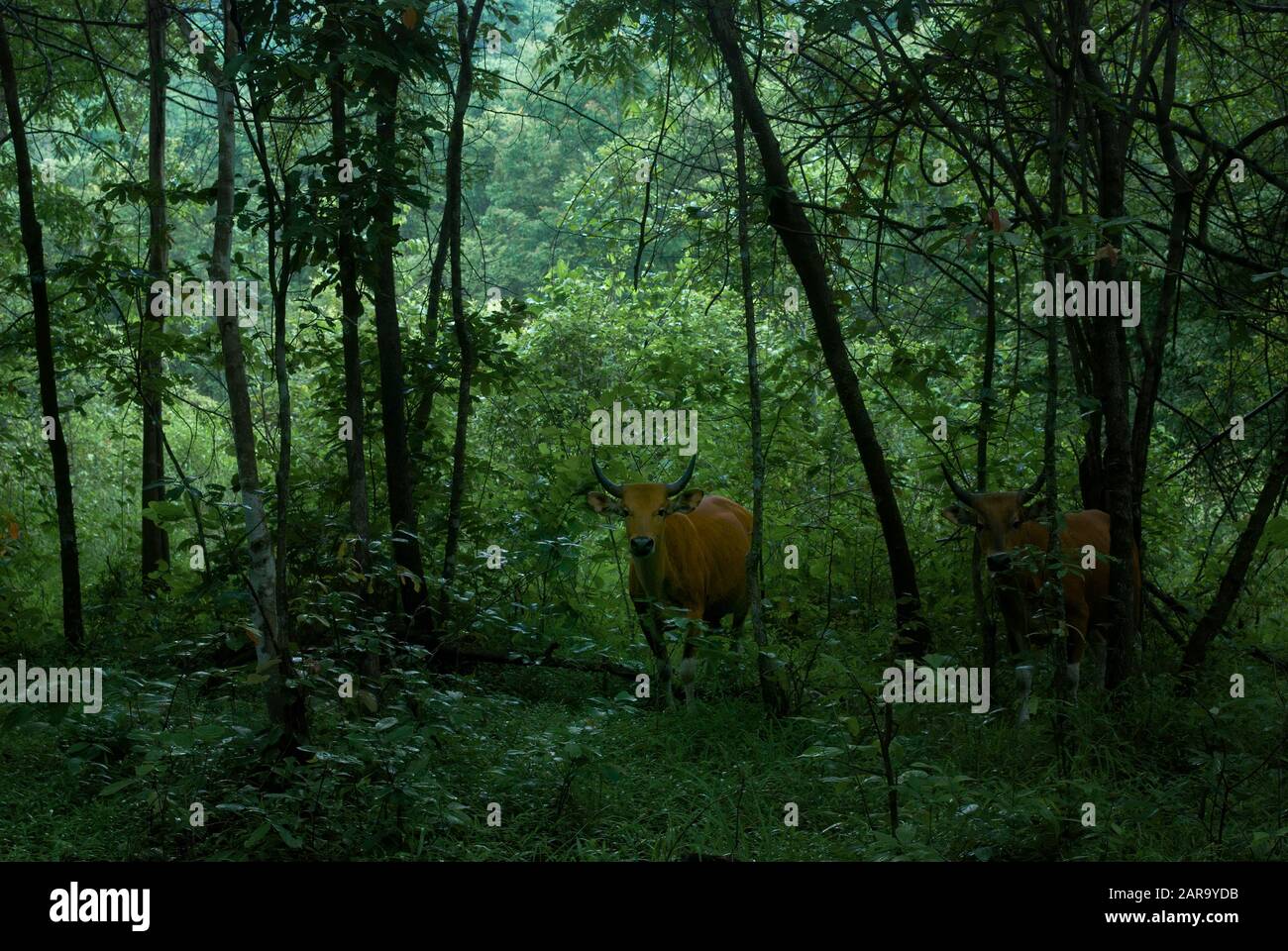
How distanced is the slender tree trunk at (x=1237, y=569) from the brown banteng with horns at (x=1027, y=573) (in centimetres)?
43

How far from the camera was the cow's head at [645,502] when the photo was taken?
759cm

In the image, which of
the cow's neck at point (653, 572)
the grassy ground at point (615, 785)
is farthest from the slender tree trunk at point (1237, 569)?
the cow's neck at point (653, 572)

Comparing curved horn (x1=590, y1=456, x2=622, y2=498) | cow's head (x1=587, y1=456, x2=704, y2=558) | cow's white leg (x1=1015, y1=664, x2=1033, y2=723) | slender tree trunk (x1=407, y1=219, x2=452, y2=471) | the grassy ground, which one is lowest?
the grassy ground

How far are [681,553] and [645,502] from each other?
61 centimetres

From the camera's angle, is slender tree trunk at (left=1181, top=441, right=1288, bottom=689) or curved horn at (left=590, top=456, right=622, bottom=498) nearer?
slender tree trunk at (left=1181, top=441, right=1288, bottom=689)

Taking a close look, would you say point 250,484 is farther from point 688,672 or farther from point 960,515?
point 960,515

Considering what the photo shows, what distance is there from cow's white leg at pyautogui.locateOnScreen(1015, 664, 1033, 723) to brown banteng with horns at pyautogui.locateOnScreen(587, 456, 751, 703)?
155 centimetres

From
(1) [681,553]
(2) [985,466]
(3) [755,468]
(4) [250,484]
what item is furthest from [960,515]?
(4) [250,484]

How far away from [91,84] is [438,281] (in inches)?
143

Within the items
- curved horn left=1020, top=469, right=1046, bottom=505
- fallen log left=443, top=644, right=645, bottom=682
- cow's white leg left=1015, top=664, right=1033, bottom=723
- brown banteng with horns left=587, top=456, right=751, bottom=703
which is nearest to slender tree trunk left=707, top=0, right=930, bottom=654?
cow's white leg left=1015, top=664, right=1033, bottom=723

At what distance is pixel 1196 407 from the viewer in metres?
11.0

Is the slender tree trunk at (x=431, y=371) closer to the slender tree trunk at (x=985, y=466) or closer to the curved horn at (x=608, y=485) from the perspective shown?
the curved horn at (x=608, y=485)

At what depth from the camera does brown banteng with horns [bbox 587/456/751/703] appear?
740 centimetres

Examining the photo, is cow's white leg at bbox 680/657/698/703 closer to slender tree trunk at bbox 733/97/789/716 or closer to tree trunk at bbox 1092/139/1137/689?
slender tree trunk at bbox 733/97/789/716
